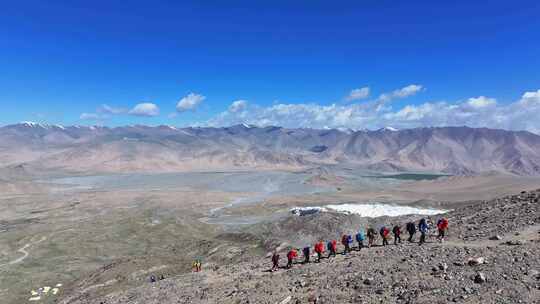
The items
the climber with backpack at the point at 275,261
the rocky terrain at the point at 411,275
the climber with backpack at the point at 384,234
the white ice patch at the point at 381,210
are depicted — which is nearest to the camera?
the rocky terrain at the point at 411,275

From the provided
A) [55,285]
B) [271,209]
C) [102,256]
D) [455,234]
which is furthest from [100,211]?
[455,234]

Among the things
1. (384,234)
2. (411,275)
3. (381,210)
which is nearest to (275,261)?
(384,234)

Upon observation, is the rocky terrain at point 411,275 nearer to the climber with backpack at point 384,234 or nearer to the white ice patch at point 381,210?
the climber with backpack at point 384,234

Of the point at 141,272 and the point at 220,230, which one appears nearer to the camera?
the point at 141,272

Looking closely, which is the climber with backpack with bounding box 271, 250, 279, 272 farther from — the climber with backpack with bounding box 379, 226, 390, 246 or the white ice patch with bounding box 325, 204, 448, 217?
the white ice patch with bounding box 325, 204, 448, 217

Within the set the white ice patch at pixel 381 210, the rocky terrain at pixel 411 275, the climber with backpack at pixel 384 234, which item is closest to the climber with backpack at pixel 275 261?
the rocky terrain at pixel 411 275

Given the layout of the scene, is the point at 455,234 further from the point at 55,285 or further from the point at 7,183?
the point at 7,183

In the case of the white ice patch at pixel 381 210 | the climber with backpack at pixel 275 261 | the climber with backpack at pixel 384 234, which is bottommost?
the white ice patch at pixel 381 210

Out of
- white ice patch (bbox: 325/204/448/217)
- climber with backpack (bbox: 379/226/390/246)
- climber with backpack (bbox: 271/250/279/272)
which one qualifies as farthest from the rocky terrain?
white ice patch (bbox: 325/204/448/217)
